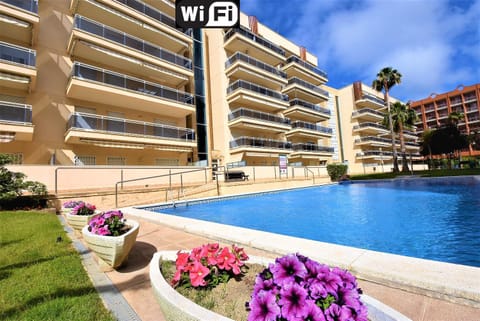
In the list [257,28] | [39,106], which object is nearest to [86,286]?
[39,106]

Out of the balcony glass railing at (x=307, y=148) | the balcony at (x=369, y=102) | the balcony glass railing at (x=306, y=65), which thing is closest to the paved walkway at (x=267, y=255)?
Answer: the balcony glass railing at (x=307, y=148)

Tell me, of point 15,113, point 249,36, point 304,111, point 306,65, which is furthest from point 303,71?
point 15,113

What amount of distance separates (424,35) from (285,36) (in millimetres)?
26113

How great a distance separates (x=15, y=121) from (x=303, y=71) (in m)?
32.7

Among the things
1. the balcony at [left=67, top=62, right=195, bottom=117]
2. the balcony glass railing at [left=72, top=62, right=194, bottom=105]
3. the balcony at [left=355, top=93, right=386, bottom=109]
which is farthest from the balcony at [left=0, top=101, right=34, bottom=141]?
the balcony at [left=355, top=93, right=386, bottom=109]

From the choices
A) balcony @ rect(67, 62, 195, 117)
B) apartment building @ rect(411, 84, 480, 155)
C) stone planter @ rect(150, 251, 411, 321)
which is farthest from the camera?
apartment building @ rect(411, 84, 480, 155)

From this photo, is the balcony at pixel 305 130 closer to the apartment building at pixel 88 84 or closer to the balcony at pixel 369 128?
the balcony at pixel 369 128

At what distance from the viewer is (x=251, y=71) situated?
26.3 m

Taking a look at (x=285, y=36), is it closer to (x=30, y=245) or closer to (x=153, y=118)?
(x=153, y=118)

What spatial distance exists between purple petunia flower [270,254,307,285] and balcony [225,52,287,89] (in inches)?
1019

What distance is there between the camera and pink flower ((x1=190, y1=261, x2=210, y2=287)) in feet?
6.97

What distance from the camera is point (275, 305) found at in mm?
1418

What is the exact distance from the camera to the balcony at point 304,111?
31755mm

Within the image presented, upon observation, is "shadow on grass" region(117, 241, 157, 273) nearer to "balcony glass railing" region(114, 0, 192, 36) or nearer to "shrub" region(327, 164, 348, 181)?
"balcony glass railing" region(114, 0, 192, 36)
